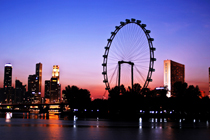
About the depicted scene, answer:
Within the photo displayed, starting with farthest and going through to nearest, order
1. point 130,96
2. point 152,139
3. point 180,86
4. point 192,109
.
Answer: point 180,86
point 192,109
point 130,96
point 152,139

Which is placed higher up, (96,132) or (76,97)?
(76,97)

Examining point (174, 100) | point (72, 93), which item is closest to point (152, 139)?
point (174, 100)

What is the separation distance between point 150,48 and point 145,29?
5555 mm

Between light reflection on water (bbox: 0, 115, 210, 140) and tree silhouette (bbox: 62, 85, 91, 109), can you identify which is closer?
light reflection on water (bbox: 0, 115, 210, 140)

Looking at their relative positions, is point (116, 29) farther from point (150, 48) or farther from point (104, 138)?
point (104, 138)

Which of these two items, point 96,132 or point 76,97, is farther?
point 76,97

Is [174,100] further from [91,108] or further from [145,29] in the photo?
[145,29]

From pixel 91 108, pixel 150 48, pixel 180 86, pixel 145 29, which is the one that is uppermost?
pixel 145 29

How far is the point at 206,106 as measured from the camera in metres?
130

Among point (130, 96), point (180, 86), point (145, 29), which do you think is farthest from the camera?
point (180, 86)

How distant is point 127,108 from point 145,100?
1325 cm

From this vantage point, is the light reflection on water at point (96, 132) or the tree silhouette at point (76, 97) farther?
the tree silhouette at point (76, 97)

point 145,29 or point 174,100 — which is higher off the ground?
point 145,29

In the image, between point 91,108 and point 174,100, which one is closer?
point 174,100
